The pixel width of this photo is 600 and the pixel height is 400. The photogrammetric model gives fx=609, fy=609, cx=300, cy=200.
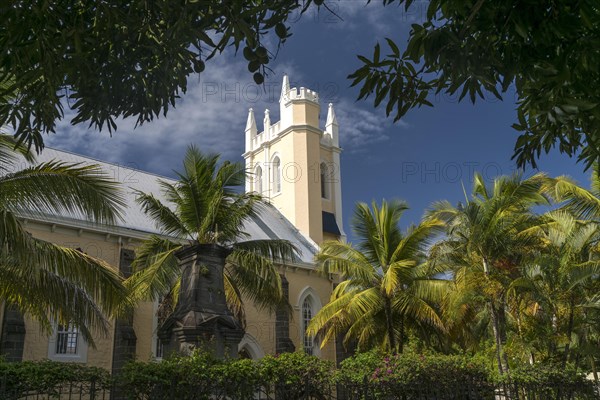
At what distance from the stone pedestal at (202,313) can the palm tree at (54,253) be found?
1.23 m

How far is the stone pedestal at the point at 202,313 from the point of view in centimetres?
1157

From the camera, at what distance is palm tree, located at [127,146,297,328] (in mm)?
15680

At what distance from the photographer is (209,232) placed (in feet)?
50.8

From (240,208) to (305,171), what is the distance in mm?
20670

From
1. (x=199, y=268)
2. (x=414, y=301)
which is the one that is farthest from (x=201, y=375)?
(x=414, y=301)

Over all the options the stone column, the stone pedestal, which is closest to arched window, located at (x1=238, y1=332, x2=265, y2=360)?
the stone column

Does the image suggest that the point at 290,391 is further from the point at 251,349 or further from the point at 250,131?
the point at 250,131

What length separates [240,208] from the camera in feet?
54.3

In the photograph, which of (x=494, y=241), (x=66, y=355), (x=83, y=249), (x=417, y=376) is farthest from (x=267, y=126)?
(x=417, y=376)

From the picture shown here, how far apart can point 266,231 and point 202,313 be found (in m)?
19.6

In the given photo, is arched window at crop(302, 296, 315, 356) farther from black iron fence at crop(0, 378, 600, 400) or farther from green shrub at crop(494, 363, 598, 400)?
green shrub at crop(494, 363, 598, 400)

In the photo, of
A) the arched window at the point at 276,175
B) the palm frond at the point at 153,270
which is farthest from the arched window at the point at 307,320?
the palm frond at the point at 153,270

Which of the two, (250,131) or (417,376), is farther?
(250,131)

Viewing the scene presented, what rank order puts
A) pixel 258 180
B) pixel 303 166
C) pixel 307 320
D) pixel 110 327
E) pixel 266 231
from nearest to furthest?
pixel 110 327 → pixel 307 320 → pixel 266 231 → pixel 303 166 → pixel 258 180
